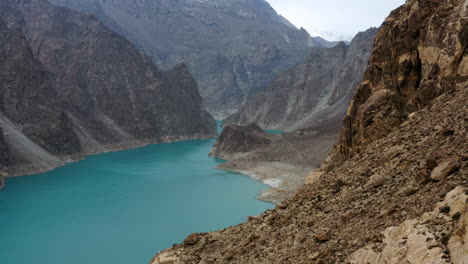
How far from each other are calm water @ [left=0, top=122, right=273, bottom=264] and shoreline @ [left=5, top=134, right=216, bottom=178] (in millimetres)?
2431

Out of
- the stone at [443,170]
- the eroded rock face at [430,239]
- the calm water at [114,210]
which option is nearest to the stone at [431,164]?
the stone at [443,170]

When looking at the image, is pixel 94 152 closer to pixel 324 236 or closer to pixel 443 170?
pixel 324 236

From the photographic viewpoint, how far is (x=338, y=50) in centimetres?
19000

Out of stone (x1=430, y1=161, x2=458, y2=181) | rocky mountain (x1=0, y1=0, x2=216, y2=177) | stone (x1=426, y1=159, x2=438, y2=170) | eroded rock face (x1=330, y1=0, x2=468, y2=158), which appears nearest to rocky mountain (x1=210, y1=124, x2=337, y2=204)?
rocky mountain (x1=0, y1=0, x2=216, y2=177)

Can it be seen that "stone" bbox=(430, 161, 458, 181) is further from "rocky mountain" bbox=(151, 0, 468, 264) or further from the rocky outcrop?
the rocky outcrop

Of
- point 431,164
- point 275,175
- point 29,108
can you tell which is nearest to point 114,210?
point 275,175

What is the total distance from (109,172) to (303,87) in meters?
117

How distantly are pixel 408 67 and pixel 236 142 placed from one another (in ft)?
281

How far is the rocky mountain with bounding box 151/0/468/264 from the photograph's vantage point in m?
9.80

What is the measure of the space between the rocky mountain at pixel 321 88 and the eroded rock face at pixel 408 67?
12177cm

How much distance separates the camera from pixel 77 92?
13875 centimetres

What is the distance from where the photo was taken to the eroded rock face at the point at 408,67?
17812mm

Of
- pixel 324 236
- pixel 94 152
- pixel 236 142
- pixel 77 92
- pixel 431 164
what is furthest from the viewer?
pixel 77 92

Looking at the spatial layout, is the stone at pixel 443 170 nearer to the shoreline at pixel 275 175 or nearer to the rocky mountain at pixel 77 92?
the shoreline at pixel 275 175
